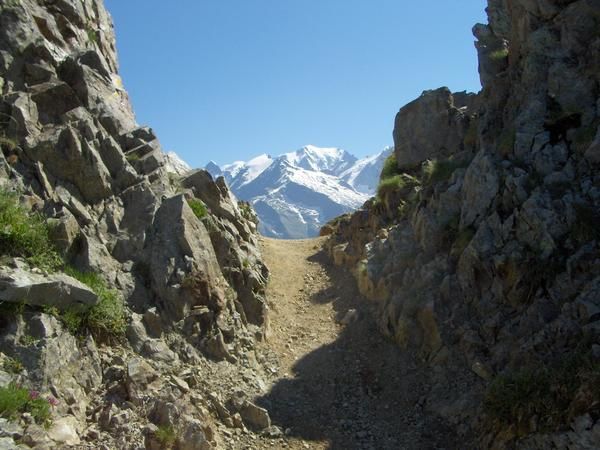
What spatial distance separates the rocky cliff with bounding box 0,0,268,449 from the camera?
36.5ft

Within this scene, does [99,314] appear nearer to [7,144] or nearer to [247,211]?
[7,144]

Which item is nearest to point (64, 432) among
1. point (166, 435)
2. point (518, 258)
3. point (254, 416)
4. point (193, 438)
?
point (166, 435)

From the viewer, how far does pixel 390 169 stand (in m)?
28.2

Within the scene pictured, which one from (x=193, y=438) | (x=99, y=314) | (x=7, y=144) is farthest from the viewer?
(x=7, y=144)

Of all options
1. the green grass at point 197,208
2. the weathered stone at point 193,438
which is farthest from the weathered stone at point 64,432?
the green grass at point 197,208

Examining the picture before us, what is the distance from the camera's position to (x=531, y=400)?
10688mm

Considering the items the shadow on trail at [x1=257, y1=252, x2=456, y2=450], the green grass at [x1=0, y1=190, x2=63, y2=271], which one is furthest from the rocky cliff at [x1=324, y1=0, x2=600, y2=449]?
the green grass at [x1=0, y1=190, x2=63, y2=271]

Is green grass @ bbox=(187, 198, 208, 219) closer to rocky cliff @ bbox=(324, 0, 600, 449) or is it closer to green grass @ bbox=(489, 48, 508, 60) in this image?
rocky cliff @ bbox=(324, 0, 600, 449)

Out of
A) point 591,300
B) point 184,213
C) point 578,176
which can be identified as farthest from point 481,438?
point 184,213

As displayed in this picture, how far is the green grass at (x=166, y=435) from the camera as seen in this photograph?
1111cm

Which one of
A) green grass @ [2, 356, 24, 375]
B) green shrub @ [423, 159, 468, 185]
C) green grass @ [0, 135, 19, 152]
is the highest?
green grass @ [0, 135, 19, 152]

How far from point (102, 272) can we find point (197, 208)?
5.17 m

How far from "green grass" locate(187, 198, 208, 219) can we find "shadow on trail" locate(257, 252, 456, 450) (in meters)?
5.98

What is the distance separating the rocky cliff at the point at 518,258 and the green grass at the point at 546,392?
0.03 metres
